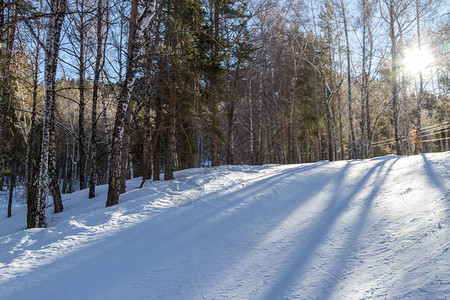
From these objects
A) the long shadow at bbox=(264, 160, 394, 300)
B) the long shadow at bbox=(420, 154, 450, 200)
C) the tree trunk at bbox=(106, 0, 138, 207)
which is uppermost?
the tree trunk at bbox=(106, 0, 138, 207)

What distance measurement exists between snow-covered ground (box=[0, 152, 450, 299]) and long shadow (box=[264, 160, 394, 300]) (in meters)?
0.01

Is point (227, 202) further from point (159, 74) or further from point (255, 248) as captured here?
point (159, 74)

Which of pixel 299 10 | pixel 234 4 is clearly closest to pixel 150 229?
pixel 234 4

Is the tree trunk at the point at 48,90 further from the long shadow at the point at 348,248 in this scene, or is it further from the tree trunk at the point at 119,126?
the long shadow at the point at 348,248

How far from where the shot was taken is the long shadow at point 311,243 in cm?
259

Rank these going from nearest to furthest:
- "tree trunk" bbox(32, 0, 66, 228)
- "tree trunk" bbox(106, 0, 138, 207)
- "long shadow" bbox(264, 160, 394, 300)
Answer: "long shadow" bbox(264, 160, 394, 300), "tree trunk" bbox(32, 0, 66, 228), "tree trunk" bbox(106, 0, 138, 207)

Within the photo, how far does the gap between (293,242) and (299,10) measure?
14.9 m

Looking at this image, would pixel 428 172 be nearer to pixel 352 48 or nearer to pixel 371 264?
pixel 371 264

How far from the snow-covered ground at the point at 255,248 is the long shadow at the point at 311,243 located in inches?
0.6

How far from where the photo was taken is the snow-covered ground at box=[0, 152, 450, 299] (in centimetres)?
253

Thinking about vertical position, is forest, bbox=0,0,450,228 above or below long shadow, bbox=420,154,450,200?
above

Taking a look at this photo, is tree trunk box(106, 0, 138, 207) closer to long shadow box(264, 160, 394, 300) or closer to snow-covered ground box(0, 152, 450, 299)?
snow-covered ground box(0, 152, 450, 299)

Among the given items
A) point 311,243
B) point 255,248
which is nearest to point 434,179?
point 311,243

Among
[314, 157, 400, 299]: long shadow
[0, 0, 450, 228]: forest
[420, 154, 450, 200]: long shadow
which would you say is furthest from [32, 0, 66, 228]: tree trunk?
[420, 154, 450, 200]: long shadow
